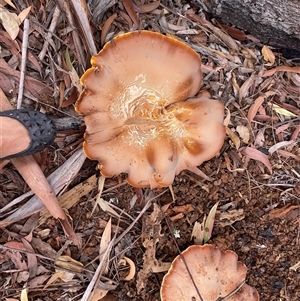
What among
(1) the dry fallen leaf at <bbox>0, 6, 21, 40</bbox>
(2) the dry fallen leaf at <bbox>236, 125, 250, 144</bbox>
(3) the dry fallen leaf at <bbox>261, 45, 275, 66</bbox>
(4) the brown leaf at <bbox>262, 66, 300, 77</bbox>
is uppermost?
(1) the dry fallen leaf at <bbox>0, 6, 21, 40</bbox>

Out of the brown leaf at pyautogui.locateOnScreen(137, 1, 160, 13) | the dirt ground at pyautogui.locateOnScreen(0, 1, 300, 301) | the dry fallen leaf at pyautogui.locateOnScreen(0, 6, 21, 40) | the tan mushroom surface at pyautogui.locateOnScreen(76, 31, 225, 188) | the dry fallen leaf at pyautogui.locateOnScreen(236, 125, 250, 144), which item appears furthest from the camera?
the dry fallen leaf at pyautogui.locateOnScreen(236, 125, 250, 144)

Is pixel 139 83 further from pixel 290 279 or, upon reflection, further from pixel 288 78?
pixel 290 279

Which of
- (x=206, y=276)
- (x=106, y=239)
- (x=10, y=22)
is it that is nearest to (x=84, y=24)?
(x=10, y=22)

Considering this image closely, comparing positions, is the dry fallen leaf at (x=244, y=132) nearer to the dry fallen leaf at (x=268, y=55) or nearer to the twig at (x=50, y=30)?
the dry fallen leaf at (x=268, y=55)

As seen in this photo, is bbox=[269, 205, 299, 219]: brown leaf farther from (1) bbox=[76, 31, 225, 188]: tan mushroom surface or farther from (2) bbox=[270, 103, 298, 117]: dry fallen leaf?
(1) bbox=[76, 31, 225, 188]: tan mushroom surface

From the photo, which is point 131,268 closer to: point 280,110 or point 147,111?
point 147,111

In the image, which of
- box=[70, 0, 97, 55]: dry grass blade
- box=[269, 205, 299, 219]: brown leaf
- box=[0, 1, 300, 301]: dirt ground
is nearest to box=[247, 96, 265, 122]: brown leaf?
box=[0, 1, 300, 301]: dirt ground

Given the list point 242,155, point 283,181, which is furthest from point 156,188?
point 283,181
